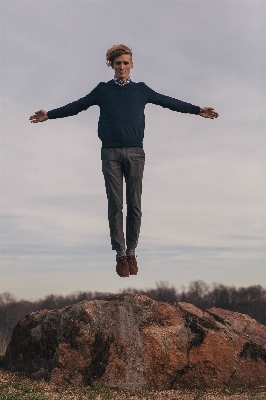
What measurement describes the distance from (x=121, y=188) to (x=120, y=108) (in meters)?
1.82

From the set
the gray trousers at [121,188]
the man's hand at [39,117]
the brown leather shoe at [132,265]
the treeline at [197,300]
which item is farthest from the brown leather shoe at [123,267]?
the treeline at [197,300]

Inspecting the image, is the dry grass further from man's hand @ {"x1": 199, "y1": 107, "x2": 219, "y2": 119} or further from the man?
man's hand @ {"x1": 199, "y1": 107, "x2": 219, "y2": 119}

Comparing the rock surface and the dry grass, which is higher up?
the rock surface

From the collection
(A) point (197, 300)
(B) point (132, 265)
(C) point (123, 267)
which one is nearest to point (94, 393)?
(C) point (123, 267)

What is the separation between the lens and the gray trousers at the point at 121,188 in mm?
12680

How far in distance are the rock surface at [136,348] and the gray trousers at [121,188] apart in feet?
5.30

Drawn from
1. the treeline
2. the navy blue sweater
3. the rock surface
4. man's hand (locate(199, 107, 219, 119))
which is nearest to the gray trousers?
the navy blue sweater

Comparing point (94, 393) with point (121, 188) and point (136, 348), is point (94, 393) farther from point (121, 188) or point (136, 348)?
point (121, 188)

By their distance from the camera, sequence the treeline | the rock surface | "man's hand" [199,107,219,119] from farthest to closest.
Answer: the treeline < "man's hand" [199,107,219,119] < the rock surface

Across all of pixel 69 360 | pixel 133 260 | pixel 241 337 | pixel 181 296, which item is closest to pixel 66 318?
pixel 69 360

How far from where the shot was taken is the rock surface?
41.3 ft

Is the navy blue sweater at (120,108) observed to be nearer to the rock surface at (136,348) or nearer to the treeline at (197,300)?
the rock surface at (136,348)

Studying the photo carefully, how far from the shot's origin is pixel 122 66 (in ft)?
42.2

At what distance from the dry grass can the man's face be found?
7.00 m
